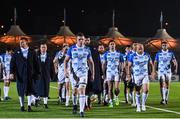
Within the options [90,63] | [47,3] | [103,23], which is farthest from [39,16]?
[90,63]

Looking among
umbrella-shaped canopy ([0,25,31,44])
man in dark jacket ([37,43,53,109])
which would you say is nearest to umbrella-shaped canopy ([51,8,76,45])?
umbrella-shaped canopy ([0,25,31,44])

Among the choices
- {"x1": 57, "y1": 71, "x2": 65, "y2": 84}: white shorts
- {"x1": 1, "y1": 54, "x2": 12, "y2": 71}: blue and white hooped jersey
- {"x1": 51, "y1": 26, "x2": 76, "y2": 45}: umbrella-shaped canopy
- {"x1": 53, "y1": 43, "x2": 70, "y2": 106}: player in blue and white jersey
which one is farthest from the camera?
{"x1": 51, "y1": 26, "x2": 76, "y2": 45}: umbrella-shaped canopy

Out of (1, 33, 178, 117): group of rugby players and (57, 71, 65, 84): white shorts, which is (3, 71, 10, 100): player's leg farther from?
(57, 71, 65, 84): white shorts

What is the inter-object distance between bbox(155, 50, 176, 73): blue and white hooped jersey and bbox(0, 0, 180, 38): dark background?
163ft

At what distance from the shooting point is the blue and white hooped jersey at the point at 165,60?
24297mm

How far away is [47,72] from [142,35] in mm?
54135

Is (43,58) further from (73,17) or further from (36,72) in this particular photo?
(73,17)

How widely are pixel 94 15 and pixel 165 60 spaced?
2073 inches

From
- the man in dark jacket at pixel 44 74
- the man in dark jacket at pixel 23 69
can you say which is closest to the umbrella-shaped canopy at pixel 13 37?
the man in dark jacket at pixel 44 74

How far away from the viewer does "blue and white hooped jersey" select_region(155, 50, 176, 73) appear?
24.3 metres

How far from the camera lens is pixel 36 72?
68.0 ft

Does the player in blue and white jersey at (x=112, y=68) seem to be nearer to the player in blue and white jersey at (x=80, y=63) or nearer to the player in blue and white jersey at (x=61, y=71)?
the player in blue and white jersey at (x=61, y=71)

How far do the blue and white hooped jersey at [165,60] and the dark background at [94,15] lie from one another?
163 ft

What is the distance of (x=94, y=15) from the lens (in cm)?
7669
